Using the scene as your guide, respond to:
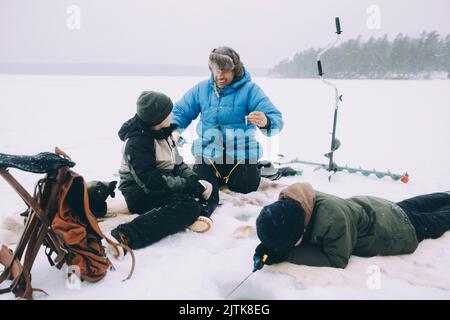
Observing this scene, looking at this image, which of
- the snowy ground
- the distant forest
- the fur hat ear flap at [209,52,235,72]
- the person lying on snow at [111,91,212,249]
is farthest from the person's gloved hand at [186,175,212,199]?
the distant forest

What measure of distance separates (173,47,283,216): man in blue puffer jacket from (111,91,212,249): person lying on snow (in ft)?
2.35

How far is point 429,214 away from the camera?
2.53 meters

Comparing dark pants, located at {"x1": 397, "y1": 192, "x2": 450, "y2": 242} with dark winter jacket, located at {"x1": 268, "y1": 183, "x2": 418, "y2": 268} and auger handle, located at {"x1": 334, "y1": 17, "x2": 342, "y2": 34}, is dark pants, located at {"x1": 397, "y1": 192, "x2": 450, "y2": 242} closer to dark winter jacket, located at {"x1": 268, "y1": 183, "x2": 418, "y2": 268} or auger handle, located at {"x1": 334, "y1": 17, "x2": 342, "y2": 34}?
dark winter jacket, located at {"x1": 268, "y1": 183, "x2": 418, "y2": 268}

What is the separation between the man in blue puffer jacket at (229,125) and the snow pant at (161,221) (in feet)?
2.52

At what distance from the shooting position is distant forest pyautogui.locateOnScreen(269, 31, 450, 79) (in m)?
45.1

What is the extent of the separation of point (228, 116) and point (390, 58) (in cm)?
5410

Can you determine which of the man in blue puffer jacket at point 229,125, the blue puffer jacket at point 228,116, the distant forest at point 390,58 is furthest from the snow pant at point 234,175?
the distant forest at point 390,58

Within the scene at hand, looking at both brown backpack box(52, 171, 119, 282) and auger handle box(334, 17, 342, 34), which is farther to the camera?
auger handle box(334, 17, 342, 34)

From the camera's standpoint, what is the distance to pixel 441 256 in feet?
7.49

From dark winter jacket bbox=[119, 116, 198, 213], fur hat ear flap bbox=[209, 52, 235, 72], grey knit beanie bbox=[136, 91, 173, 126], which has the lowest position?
dark winter jacket bbox=[119, 116, 198, 213]

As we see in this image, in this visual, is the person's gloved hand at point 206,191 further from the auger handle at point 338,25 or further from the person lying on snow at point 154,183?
the auger handle at point 338,25

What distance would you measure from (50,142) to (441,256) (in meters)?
6.32

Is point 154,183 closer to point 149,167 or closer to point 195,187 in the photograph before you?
point 149,167

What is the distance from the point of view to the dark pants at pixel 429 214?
2439mm
